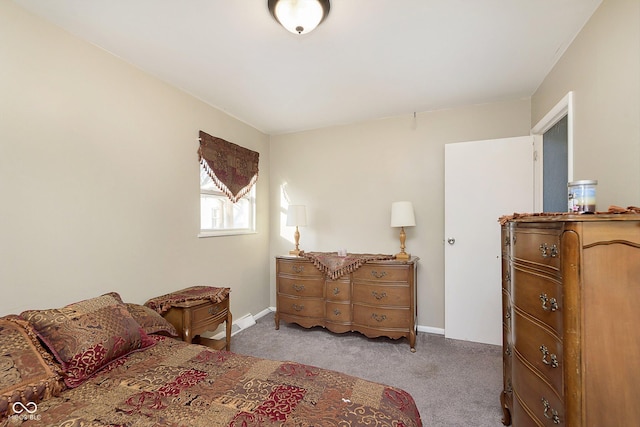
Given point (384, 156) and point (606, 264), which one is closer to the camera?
point (606, 264)

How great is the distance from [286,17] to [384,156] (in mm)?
2214

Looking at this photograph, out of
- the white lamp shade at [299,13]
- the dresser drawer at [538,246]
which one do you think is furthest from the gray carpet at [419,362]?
the white lamp shade at [299,13]

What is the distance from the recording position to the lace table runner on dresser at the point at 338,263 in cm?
305

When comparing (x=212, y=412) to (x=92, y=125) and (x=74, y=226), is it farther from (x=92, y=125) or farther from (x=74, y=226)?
(x=92, y=125)

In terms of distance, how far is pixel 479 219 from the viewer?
2949 mm

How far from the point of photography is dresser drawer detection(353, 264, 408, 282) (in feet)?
9.50

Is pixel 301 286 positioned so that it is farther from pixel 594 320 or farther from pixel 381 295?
pixel 594 320

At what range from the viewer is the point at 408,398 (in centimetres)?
123

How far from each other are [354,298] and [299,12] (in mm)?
2618

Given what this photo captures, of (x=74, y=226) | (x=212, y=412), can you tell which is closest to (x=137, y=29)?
(x=74, y=226)

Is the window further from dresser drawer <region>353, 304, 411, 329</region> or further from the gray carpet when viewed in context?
dresser drawer <region>353, 304, 411, 329</region>

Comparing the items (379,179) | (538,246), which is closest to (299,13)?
(538,246)

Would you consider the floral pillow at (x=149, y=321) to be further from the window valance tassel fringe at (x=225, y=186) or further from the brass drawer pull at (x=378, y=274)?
the brass drawer pull at (x=378, y=274)

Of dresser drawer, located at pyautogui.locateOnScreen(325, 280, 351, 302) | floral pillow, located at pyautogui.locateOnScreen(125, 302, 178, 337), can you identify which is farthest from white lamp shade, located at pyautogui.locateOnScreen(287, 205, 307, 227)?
floral pillow, located at pyautogui.locateOnScreen(125, 302, 178, 337)
